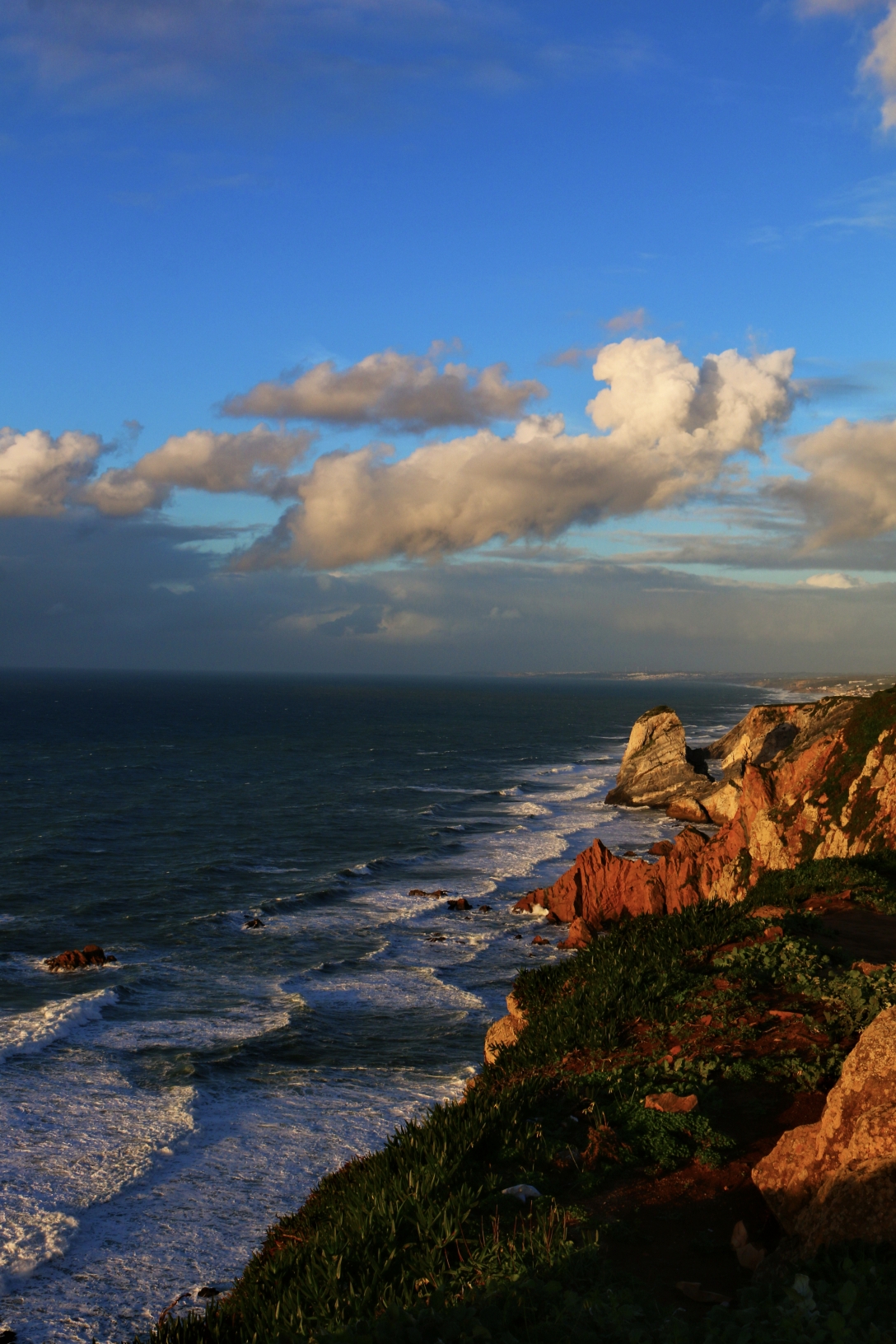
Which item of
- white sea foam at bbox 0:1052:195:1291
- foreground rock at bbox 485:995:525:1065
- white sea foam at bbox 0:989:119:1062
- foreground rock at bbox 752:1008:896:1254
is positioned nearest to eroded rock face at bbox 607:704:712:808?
white sea foam at bbox 0:989:119:1062

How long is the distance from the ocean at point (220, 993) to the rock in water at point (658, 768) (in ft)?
9.11

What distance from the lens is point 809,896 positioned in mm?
20453

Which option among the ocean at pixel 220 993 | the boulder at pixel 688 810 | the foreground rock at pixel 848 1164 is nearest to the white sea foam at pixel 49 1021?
the ocean at pixel 220 993

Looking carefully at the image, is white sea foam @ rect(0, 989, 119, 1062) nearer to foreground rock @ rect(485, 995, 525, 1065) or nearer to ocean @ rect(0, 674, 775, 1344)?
ocean @ rect(0, 674, 775, 1344)

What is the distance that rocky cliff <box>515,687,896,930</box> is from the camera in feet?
109

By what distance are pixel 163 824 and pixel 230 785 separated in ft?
62.2

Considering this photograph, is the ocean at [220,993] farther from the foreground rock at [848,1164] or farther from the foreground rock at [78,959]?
the foreground rock at [848,1164]

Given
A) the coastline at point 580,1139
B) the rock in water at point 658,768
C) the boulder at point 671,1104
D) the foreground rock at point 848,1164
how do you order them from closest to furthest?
1. the coastline at point 580,1139
2. the foreground rock at point 848,1164
3. the boulder at point 671,1104
4. the rock in water at point 658,768

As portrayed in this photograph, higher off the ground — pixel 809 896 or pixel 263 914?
pixel 809 896

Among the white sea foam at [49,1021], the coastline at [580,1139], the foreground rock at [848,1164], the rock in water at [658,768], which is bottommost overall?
the white sea foam at [49,1021]

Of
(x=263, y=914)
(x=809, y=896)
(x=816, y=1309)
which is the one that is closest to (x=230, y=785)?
(x=263, y=914)

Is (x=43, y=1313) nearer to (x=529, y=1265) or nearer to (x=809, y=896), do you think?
(x=529, y=1265)

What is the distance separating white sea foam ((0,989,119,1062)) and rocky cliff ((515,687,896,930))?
19869 mm

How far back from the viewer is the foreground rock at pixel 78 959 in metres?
34.7
